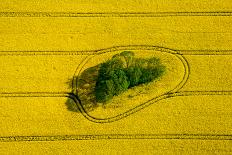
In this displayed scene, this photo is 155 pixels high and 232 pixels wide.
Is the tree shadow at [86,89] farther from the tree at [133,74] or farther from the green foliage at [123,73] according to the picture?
the tree at [133,74]

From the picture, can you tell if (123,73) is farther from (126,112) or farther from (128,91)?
(126,112)

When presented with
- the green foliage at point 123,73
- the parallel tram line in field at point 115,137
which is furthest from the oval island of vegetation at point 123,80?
the parallel tram line in field at point 115,137

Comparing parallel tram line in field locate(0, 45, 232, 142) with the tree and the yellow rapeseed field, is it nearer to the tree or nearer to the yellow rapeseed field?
the yellow rapeseed field

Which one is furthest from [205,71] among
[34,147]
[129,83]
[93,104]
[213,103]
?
[34,147]

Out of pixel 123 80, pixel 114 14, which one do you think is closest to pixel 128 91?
pixel 123 80

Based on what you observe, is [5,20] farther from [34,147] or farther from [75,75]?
[34,147]

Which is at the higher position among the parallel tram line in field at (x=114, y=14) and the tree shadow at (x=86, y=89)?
the parallel tram line in field at (x=114, y=14)
